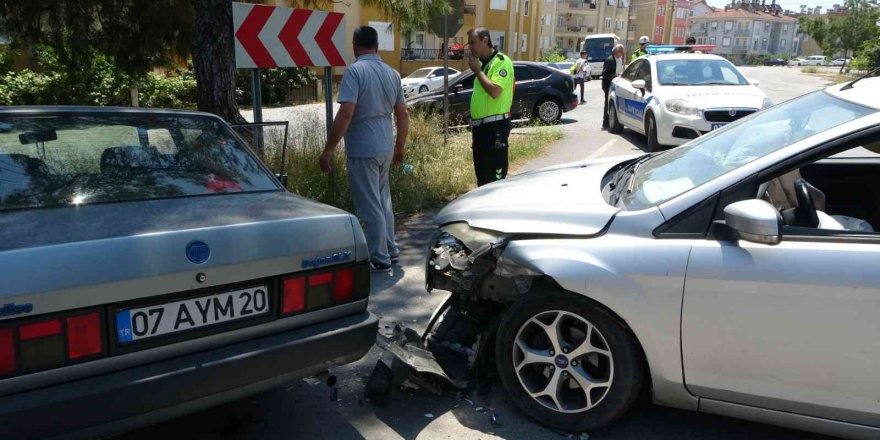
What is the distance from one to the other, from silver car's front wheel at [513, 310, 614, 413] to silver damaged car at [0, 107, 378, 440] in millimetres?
758

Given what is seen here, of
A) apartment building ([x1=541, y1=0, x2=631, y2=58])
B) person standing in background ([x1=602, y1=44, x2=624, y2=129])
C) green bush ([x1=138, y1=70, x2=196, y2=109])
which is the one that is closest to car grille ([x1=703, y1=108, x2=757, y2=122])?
person standing in background ([x1=602, y1=44, x2=624, y2=129])

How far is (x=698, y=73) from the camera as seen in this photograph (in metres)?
10.6

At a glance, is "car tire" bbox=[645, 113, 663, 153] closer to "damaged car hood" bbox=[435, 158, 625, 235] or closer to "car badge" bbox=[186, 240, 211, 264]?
"damaged car hood" bbox=[435, 158, 625, 235]

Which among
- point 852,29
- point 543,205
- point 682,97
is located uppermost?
point 852,29

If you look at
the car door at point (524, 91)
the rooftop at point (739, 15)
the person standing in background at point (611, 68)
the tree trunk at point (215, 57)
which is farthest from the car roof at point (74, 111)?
the rooftop at point (739, 15)

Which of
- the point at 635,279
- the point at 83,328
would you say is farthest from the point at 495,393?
the point at 83,328

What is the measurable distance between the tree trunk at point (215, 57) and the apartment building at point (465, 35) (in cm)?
2276

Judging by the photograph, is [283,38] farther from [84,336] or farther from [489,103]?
[84,336]

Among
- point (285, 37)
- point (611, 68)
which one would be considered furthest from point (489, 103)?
point (611, 68)

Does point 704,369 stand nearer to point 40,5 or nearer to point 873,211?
point 873,211

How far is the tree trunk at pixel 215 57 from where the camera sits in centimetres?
792

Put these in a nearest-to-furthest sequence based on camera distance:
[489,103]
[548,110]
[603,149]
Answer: [489,103] → [603,149] → [548,110]

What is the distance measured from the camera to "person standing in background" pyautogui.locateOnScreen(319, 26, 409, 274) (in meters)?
4.89

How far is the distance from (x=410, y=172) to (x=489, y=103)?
2.01 metres
